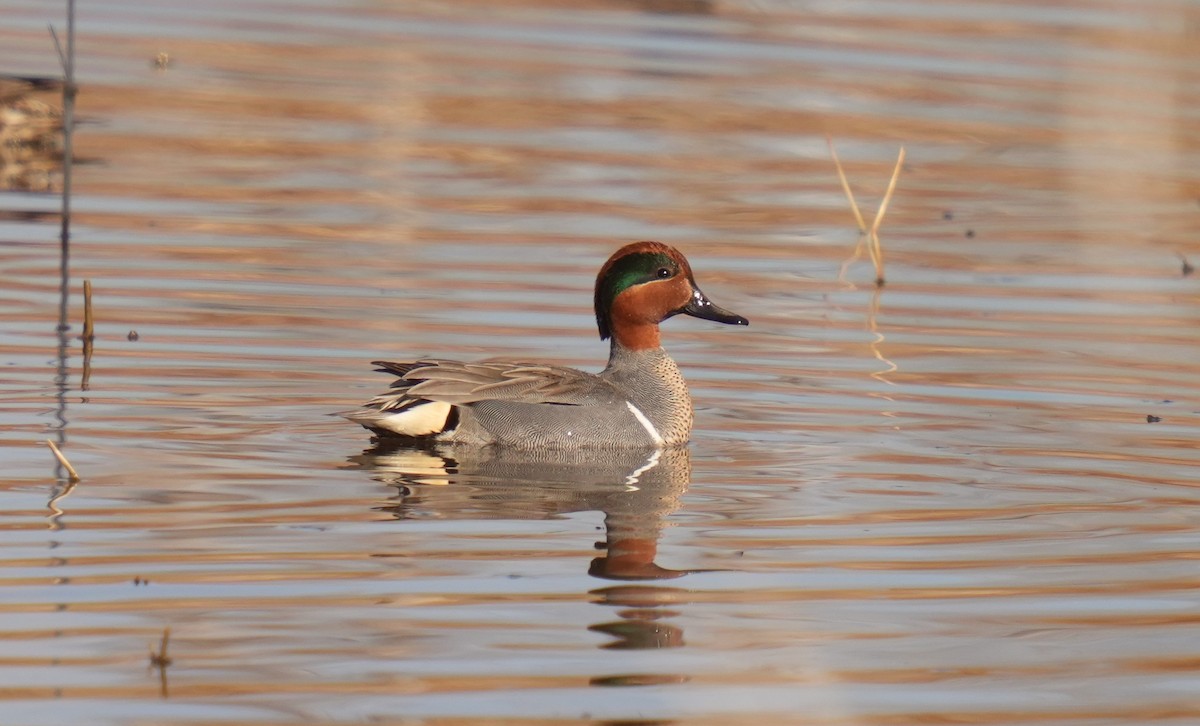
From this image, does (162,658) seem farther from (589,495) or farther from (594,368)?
(594,368)

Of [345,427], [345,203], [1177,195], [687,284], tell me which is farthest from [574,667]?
[1177,195]

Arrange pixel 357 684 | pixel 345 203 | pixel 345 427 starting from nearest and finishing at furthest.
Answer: pixel 357 684
pixel 345 427
pixel 345 203

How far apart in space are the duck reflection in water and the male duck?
0.20 feet

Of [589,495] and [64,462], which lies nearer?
[64,462]

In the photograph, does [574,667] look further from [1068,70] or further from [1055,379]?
[1068,70]

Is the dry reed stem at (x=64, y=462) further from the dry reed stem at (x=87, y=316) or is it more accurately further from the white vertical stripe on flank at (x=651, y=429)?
the white vertical stripe on flank at (x=651, y=429)

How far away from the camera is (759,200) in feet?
45.0

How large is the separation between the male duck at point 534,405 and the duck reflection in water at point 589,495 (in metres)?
0.06

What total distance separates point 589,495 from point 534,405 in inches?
28.6

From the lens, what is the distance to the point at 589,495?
7.48 m

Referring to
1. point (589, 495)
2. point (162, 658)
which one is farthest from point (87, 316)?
point (162, 658)

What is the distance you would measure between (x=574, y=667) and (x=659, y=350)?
11.6ft

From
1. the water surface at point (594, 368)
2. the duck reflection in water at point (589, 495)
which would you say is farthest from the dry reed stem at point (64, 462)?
the duck reflection in water at point (589, 495)

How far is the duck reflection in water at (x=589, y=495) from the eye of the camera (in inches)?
237
